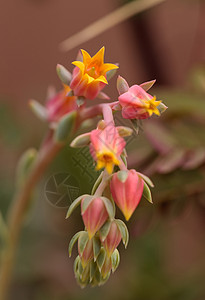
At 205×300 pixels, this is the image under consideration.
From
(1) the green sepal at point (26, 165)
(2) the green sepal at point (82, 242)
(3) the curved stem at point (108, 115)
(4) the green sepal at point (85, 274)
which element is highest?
(3) the curved stem at point (108, 115)

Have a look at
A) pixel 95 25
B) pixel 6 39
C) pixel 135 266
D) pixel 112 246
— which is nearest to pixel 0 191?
A: pixel 135 266

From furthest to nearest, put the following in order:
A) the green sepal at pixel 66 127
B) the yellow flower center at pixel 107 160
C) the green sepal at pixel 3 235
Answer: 1. the green sepal at pixel 3 235
2. the green sepal at pixel 66 127
3. the yellow flower center at pixel 107 160

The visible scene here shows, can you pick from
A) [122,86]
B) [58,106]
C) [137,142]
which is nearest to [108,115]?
[122,86]

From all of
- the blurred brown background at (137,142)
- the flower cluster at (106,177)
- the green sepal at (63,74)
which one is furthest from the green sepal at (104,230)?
the blurred brown background at (137,142)

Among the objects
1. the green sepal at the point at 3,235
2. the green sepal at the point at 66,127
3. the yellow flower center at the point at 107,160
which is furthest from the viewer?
the green sepal at the point at 3,235

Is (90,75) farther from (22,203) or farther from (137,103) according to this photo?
(22,203)

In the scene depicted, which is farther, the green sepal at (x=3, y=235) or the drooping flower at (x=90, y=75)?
the green sepal at (x=3, y=235)

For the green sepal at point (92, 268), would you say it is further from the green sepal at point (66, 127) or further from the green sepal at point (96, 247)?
the green sepal at point (66, 127)
